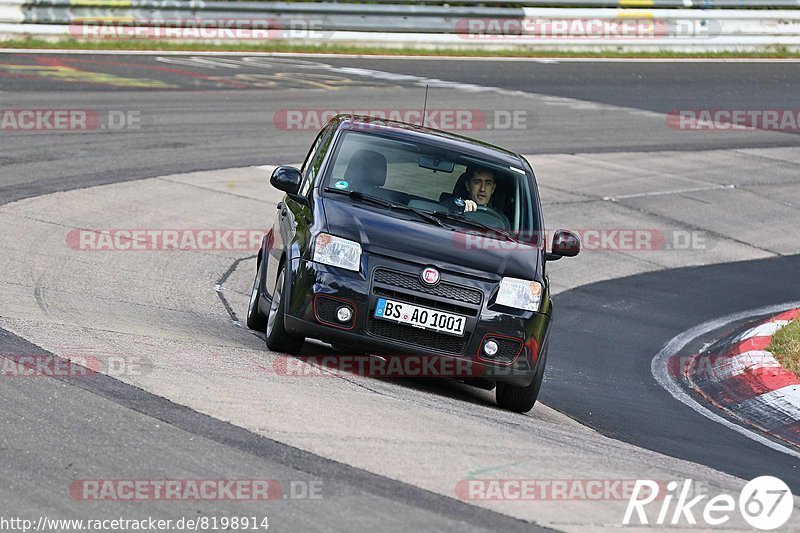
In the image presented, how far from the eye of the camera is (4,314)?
28.2 ft

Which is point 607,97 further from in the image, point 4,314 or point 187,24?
point 4,314

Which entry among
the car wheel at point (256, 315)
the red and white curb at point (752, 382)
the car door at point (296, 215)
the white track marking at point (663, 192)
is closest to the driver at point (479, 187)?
the car door at point (296, 215)

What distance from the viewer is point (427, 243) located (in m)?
8.27

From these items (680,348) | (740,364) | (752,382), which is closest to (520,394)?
(752,382)

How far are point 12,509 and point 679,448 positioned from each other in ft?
14.3

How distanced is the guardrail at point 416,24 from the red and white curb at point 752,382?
17001mm

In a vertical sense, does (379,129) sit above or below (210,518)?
above

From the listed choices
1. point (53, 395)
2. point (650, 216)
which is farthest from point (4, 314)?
point (650, 216)

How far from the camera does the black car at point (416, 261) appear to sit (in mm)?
8070

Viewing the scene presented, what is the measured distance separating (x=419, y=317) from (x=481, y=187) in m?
1.48

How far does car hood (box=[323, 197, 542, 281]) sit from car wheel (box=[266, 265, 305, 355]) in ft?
1.81

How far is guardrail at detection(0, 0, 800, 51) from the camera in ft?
82.9

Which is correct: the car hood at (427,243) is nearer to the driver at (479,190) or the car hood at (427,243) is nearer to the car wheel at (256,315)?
the driver at (479,190)

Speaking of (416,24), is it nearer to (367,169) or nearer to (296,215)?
(367,169)
